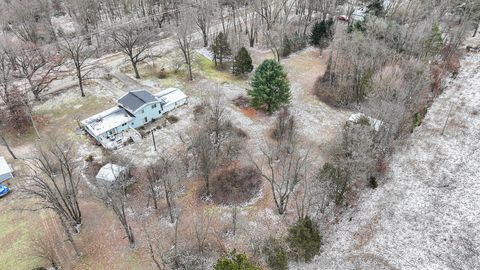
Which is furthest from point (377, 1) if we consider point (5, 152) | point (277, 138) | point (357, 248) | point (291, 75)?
point (5, 152)

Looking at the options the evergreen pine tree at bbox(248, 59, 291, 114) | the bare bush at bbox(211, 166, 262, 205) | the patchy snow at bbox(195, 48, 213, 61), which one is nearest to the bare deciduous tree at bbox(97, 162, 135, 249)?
the bare bush at bbox(211, 166, 262, 205)

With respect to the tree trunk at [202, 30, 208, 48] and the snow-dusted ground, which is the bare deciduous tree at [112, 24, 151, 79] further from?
the snow-dusted ground

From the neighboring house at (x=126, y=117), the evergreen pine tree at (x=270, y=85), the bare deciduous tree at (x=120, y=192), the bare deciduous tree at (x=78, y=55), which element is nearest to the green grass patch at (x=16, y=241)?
the bare deciduous tree at (x=120, y=192)

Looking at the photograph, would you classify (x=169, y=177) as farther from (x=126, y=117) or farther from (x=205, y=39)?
(x=205, y=39)

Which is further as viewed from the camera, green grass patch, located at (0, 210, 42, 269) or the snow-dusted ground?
the snow-dusted ground

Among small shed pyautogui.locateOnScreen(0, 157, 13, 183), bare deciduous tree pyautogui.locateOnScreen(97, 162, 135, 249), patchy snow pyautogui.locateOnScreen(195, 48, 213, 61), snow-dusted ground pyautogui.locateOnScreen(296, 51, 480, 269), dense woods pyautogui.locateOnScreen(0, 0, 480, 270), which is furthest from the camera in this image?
patchy snow pyautogui.locateOnScreen(195, 48, 213, 61)

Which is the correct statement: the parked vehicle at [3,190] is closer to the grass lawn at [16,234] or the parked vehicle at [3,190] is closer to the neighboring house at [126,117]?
the grass lawn at [16,234]

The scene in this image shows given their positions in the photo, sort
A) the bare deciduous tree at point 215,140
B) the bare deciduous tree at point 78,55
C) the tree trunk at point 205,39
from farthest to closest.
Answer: the tree trunk at point 205,39 < the bare deciduous tree at point 78,55 < the bare deciduous tree at point 215,140
